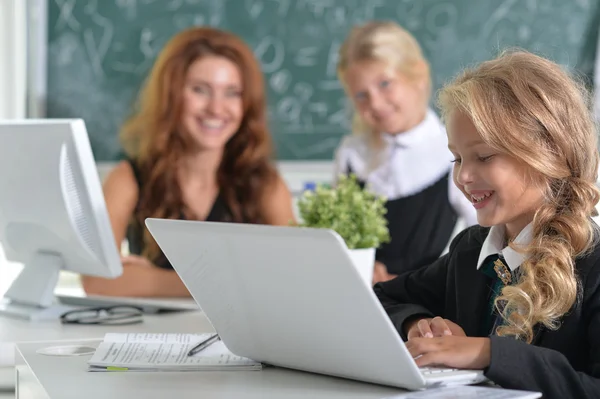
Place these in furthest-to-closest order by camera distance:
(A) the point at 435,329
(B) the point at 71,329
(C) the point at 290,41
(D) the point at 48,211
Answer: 1. (C) the point at 290,41
2. (D) the point at 48,211
3. (B) the point at 71,329
4. (A) the point at 435,329

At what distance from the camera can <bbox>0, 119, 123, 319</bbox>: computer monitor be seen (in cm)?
197

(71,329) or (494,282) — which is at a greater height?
(494,282)

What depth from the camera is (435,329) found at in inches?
55.5

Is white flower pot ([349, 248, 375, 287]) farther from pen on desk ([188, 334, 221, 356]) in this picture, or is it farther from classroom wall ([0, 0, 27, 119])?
classroom wall ([0, 0, 27, 119])

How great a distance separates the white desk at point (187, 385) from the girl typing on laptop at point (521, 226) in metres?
0.13

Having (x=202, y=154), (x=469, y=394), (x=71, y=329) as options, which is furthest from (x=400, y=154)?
(x=469, y=394)

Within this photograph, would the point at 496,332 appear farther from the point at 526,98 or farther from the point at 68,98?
the point at 68,98

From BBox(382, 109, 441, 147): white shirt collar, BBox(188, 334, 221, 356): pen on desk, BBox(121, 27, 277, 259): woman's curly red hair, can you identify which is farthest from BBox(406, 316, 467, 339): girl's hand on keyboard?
BBox(382, 109, 441, 147): white shirt collar

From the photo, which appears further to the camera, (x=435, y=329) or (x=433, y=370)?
(x=435, y=329)

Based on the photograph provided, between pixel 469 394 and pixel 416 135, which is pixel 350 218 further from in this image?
pixel 416 135

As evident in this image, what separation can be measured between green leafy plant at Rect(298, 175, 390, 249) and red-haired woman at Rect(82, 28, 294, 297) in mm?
921

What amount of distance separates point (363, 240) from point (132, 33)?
2224mm

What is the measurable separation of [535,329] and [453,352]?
6.6 inches

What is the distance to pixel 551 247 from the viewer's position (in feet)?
4.39
